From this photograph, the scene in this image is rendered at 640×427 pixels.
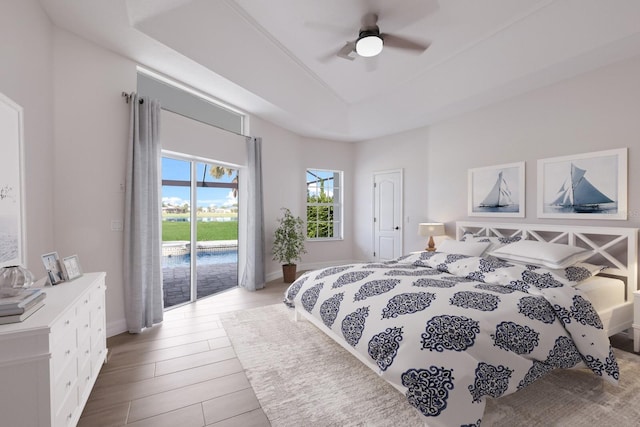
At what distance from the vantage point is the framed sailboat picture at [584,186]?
3.17 metres

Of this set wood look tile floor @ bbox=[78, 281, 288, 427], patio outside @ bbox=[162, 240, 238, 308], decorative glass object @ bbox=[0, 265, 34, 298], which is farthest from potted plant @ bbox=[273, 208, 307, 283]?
decorative glass object @ bbox=[0, 265, 34, 298]

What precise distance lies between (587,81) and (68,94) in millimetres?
5456

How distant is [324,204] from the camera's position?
6730 millimetres

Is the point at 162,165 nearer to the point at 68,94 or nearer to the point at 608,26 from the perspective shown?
the point at 68,94

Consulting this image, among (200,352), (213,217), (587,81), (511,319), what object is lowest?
(200,352)

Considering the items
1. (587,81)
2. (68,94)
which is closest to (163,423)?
(68,94)

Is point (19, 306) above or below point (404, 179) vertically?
below

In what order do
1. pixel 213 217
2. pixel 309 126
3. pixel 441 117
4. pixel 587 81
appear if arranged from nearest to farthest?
pixel 587 81
pixel 213 217
pixel 441 117
pixel 309 126

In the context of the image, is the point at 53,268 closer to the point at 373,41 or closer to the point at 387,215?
the point at 373,41

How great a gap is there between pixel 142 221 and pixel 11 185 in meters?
Result: 1.29

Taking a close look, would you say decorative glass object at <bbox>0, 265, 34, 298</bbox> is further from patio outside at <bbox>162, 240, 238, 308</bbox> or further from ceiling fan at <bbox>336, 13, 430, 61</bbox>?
ceiling fan at <bbox>336, 13, 430, 61</bbox>

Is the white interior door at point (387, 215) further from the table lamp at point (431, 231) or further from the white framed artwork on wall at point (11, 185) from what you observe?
the white framed artwork on wall at point (11, 185)

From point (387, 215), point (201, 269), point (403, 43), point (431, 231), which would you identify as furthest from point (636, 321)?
point (201, 269)

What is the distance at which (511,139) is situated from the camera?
4.14 m
